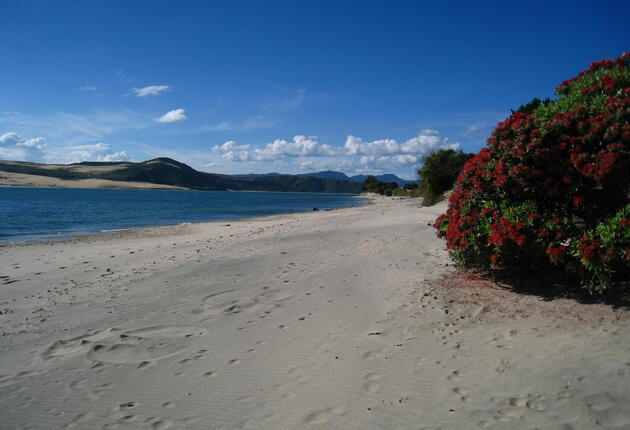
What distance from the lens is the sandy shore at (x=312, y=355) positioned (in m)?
3.47

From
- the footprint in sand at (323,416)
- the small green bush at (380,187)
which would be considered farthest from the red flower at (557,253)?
the small green bush at (380,187)

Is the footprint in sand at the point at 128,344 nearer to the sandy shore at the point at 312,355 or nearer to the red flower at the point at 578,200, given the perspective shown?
the sandy shore at the point at 312,355

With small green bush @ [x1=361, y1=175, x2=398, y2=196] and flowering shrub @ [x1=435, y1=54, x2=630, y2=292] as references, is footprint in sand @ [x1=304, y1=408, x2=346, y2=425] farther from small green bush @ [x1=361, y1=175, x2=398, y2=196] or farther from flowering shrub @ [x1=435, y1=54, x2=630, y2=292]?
small green bush @ [x1=361, y1=175, x2=398, y2=196]

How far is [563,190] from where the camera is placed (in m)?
5.56

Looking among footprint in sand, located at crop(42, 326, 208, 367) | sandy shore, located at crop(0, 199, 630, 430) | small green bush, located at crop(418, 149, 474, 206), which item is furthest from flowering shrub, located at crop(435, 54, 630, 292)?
small green bush, located at crop(418, 149, 474, 206)

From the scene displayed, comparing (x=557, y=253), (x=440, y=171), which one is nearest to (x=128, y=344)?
(x=557, y=253)

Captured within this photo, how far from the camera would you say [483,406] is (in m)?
3.40

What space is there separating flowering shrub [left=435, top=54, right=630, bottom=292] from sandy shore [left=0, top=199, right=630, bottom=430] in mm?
764

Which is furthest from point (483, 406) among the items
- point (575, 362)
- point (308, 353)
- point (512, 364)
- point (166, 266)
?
point (166, 266)

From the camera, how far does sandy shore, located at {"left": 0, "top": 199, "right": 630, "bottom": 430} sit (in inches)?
137

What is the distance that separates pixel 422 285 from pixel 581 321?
106 inches

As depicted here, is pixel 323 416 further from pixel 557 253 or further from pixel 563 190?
pixel 563 190

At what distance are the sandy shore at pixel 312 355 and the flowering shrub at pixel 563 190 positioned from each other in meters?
0.76

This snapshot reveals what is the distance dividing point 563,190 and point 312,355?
442 cm
